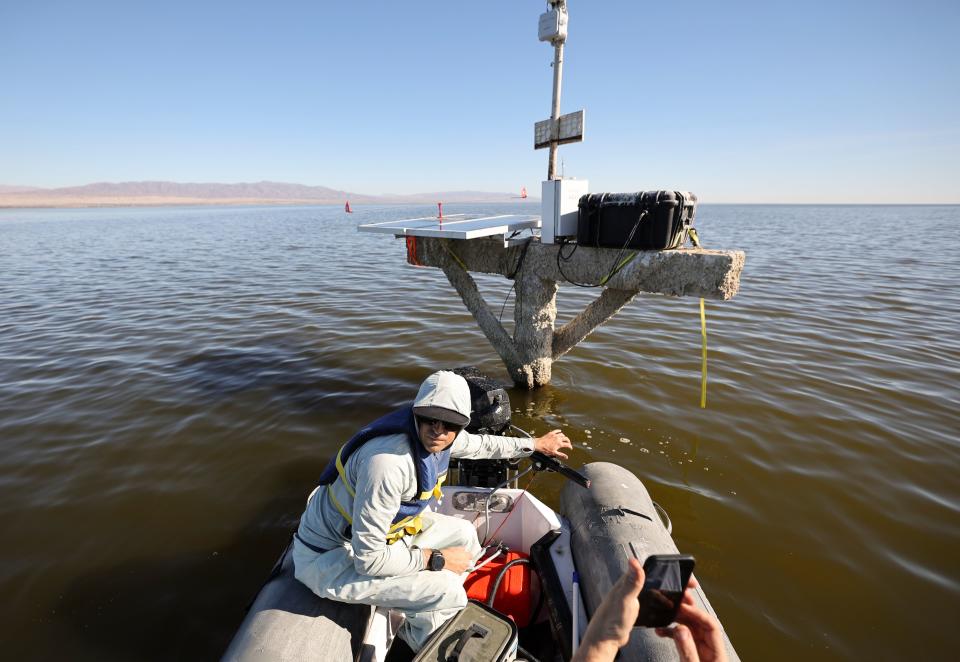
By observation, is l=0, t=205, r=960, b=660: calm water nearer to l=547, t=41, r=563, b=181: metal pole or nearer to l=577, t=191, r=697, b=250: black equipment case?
l=577, t=191, r=697, b=250: black equipment case

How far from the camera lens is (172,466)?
531cm

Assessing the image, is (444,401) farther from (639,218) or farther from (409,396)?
(409,396)

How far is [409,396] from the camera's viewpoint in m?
7.13

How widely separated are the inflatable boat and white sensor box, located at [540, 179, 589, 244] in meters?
2.41

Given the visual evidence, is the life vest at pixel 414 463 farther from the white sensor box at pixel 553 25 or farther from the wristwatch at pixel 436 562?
the white sensor box at pixel 553 25

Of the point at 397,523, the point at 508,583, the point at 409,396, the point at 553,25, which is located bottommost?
the point at 409,396

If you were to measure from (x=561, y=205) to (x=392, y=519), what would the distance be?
14.2 feet

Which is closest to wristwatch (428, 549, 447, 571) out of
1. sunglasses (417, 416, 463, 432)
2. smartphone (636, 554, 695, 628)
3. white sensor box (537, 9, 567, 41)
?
sunglasses (417, 416, 463, 432)

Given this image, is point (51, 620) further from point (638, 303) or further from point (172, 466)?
point (638, 303)

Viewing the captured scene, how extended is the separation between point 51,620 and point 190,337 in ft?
24.3

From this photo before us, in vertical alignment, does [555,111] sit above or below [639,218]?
above

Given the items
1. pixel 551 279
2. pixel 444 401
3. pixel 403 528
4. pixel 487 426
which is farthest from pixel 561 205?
pixel 403 528

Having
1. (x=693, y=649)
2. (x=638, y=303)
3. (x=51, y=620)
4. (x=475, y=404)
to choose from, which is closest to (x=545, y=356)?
(x=475, y=404)

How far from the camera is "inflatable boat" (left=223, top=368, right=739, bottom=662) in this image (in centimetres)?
237
